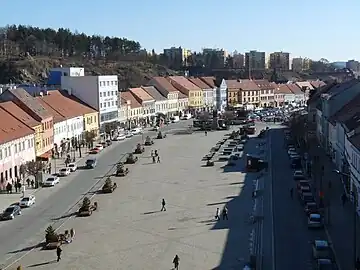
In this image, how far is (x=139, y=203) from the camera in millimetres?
30531

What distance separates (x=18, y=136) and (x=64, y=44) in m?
95.6

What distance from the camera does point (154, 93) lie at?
8469cm

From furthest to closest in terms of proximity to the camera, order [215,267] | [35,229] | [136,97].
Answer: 1. [136,97]
2. [35,229]
3. [215,267]

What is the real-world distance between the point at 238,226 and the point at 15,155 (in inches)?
685

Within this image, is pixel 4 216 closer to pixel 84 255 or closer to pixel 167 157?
pixel 84 255

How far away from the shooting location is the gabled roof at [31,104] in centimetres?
4603

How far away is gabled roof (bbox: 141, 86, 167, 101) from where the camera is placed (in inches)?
3292

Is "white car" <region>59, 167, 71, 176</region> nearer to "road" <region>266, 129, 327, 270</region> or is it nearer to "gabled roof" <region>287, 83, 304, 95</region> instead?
"road" <region>266, 129, 327, 270</region>

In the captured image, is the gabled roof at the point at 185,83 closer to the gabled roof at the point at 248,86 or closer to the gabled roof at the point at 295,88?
the gabled roof at the point at 248,86

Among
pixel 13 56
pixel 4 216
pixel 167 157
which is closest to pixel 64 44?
pixel 13 56

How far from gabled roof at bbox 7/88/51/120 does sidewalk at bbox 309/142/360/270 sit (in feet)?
67.9

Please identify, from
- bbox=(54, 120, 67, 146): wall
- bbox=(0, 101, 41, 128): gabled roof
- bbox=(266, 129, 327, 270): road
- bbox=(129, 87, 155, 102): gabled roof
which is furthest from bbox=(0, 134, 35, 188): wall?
bbox=(129, 87, 155, 102): gabled roof

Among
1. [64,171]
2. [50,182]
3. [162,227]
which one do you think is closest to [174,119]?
[64,171]

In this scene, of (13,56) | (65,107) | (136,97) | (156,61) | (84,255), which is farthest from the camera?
(156,61)
